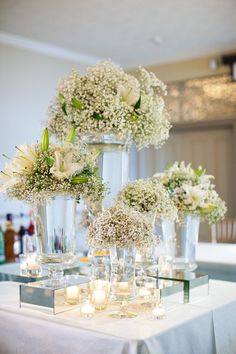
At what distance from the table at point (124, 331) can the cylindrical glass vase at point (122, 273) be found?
0.10 metres

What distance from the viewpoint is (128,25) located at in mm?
5020

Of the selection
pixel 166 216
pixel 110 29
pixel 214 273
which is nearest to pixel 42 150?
pixel 166 216

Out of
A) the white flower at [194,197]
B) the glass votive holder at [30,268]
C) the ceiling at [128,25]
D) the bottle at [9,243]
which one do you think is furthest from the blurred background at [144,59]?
the white flower at [194,197]

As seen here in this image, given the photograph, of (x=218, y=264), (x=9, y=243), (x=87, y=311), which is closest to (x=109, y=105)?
(x=87, y=311)

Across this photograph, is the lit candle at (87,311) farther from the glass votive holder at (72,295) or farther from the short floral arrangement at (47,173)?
the short floral arrangement at (47,173)

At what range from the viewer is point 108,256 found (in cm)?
196

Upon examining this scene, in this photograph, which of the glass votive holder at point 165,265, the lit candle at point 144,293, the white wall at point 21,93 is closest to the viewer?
the lit candle at point 144,293

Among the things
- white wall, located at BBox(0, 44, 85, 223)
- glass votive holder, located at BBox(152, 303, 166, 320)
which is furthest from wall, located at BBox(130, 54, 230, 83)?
glass votive holder, located at BBox(152, 303, 166, 320)

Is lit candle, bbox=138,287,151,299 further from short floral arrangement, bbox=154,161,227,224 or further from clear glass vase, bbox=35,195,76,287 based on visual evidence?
short floral arrangement, bbox=154,161,227,224

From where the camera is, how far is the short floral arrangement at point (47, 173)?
6.16ft

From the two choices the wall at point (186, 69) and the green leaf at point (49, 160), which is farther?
the wall at point (186, 69)

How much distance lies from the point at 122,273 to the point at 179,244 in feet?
1.55

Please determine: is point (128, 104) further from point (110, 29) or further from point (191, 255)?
point (110, 29)

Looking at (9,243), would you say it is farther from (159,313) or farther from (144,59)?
(144,59)
